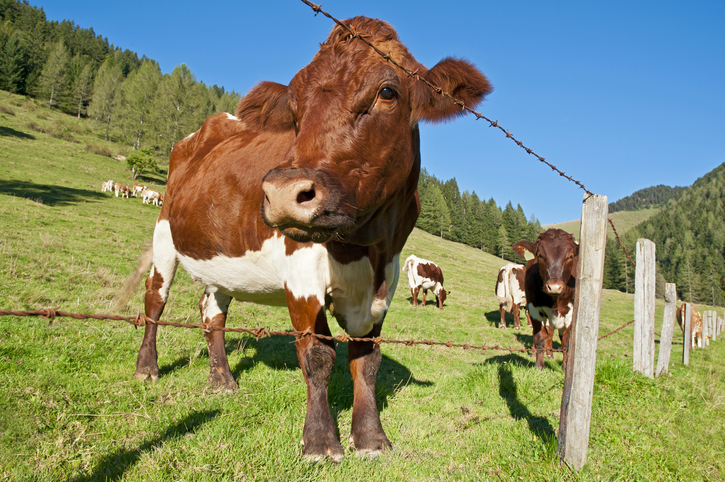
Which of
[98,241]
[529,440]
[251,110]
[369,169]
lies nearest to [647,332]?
[529,440]

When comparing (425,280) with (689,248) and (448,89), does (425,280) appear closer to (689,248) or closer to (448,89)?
(448,89)

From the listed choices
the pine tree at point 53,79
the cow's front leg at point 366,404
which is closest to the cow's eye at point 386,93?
the cow's front leg at point 366,404

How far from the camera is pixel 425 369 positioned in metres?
6.60

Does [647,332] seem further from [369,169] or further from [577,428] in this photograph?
[369,169]

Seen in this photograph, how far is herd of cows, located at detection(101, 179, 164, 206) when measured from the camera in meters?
31.2

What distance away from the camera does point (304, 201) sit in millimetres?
2129

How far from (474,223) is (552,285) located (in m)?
86.8

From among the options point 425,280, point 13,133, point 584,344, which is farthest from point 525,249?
point 13,133

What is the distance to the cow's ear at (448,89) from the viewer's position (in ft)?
9.45

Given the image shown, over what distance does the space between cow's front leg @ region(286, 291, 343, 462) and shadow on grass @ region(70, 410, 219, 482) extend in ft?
2.88

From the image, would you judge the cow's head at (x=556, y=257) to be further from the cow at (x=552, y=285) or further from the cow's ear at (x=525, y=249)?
the cow's ear at (x=525, y=249)

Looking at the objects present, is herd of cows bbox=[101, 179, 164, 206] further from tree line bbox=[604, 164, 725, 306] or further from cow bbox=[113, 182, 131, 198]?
tree line bbox=[604, 164, 725, 306]

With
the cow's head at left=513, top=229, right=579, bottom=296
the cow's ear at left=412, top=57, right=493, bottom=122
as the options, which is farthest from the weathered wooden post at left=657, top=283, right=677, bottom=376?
the cow's ear at left=412, top=57, right=493, bottom=122

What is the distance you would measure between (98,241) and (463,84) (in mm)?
14712
